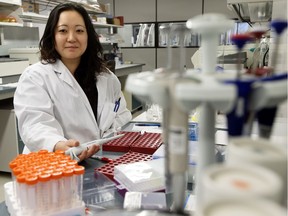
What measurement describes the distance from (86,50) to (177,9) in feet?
13.9

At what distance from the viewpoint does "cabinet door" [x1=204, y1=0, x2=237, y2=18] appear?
5.42 m

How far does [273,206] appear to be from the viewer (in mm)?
350

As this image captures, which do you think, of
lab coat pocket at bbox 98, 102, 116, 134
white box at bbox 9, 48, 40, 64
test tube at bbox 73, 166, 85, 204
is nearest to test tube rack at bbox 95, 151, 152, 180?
test tube at bbox 73, 166, 85, 204

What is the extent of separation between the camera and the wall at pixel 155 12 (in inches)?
220

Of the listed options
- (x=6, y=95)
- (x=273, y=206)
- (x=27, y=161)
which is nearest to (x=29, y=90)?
(x=27, y=161)

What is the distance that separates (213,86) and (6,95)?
100.0 inches

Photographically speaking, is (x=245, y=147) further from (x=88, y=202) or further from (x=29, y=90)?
(x=29, y=90)

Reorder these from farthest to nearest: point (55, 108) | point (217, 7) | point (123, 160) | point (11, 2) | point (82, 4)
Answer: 1. point (217, 7)
2. point (82, 4)
3. point (11, 2)
4. point (55, 108)
5. point (123, 160)

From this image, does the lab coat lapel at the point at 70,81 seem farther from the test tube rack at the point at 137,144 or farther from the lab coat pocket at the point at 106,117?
the test tube rack at the point at 137,144

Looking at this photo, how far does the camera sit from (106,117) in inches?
72.1

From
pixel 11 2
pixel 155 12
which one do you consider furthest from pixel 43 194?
pixel 155 12

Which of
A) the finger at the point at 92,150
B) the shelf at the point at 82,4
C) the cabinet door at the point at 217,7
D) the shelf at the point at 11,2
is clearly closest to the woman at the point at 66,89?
the finger at the point at 92,150

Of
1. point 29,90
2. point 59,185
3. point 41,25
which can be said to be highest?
point 41,25

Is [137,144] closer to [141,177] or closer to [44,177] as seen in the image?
[141,177]
